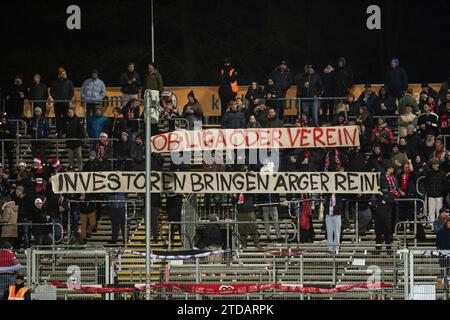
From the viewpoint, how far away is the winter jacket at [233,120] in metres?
39.8

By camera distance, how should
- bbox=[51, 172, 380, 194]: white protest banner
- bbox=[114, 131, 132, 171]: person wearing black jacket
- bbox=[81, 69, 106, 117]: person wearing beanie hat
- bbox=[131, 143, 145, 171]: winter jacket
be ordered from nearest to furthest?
bbox=[51, 172, 380, 194]: white protest banner
bbox=[131, 143, 145, 171]: winter jacket
bbox=[114, 131, 132, 171]: person wearing black jacket
bbox=[81, 69, 106, 117]: person wearing beanie hat

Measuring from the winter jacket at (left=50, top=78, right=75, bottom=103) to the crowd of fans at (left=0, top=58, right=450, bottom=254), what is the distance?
0.09ft

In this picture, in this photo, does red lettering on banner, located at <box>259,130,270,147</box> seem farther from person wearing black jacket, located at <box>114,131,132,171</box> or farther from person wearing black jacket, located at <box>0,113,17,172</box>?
person wearing black jacket, located at <box>0,113,17,172</box>

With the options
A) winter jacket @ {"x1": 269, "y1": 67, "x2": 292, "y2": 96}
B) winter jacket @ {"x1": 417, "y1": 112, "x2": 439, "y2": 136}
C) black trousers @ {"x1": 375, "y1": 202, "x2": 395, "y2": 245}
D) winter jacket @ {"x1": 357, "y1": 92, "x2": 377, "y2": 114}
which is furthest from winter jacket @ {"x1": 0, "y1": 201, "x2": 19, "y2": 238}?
winter jacket @ {"x1": 417, "y1": 112, "x2": 439, "y2": 136}

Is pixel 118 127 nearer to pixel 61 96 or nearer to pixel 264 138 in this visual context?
pixel 61 96

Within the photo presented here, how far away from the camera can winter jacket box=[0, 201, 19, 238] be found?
3672 cm

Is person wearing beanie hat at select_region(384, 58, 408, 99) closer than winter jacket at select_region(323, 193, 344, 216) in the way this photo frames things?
No

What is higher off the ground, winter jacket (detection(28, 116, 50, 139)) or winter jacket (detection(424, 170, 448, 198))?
winter jacket (detection(28, 116, 50, 139))

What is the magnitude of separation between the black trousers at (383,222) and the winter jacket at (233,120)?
16.2ft

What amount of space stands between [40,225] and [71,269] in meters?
3.55

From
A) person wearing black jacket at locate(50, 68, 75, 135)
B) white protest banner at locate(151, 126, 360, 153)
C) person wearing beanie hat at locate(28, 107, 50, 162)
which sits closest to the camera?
white protest banner at locate(151, 126, 360, 153)

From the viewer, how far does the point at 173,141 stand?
34.5m

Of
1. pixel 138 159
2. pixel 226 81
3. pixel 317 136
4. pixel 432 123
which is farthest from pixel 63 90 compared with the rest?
pixel 432 123

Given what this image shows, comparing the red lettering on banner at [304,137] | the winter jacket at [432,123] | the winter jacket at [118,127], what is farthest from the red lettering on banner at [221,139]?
the winter jacket at [432,123]
